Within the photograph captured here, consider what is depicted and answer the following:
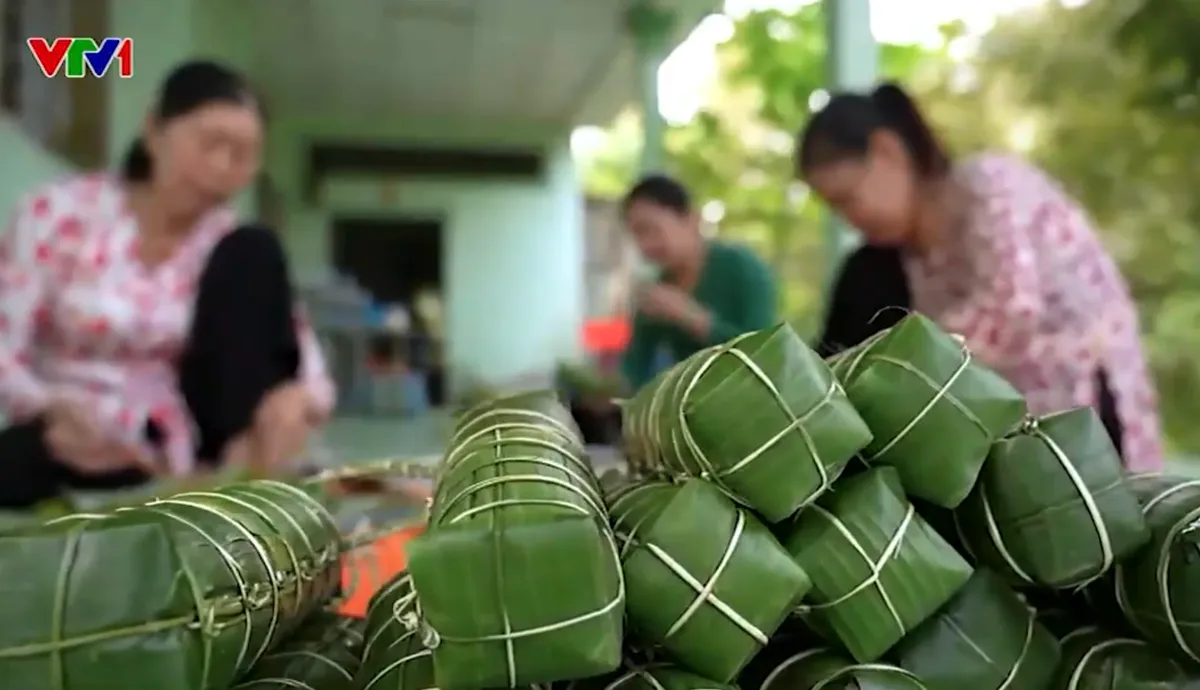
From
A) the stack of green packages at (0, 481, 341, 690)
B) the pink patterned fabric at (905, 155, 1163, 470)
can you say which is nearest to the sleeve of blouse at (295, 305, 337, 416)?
the pink patterned fabric at (905, 155, 1163, 470)

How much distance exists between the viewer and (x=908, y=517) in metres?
0.34

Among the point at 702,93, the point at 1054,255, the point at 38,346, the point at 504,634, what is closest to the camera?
the point at 504,634

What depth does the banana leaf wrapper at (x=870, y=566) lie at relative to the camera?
0.32m

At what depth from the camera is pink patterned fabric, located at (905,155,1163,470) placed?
964mm

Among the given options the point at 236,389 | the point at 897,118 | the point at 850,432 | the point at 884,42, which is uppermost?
the point at 884,42

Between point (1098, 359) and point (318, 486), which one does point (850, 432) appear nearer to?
point (318, 486)

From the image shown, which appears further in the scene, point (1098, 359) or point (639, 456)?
point (1098, 359)

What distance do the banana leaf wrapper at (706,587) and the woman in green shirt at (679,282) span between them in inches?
48.3

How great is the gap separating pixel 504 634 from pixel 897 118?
0.91 meters

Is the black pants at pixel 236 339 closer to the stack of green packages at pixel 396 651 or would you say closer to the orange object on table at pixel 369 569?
the orange object on table at pixel 369 569

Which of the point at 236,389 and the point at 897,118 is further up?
the point at 897,118

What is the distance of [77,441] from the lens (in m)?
1.10

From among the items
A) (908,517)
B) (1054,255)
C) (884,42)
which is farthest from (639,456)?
(884,42)

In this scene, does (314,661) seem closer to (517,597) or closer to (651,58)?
(517,597)
